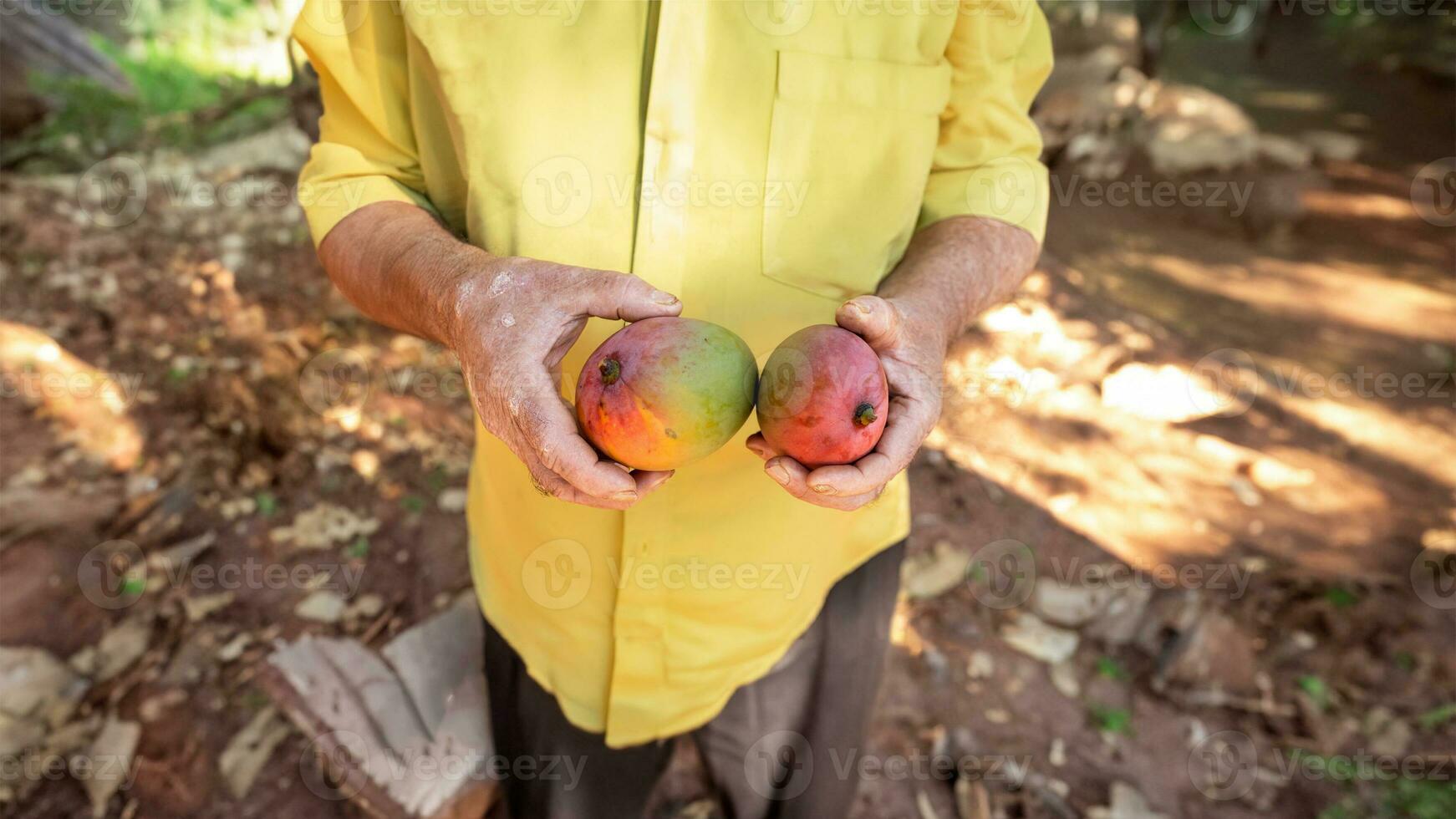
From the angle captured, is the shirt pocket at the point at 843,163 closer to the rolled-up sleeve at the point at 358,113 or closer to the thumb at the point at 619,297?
the thumb at the point at 619,297

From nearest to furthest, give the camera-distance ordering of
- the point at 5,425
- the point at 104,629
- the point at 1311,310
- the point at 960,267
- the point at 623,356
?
the point at 623,356 < the point at 960,267 < the point at 104,629 < the point at 5,425 < the point at 1311,310

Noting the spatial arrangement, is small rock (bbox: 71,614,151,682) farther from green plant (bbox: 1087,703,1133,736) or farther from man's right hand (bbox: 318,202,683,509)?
green plant (bbox: 1087,703,1133,736)

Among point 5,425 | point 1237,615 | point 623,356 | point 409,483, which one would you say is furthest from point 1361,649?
point 5,425

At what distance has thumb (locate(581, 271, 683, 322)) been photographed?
1.21 meters

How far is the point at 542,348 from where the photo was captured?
1.22 metres

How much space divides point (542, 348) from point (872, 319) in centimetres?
49

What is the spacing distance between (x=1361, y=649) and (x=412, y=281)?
366 centimetres

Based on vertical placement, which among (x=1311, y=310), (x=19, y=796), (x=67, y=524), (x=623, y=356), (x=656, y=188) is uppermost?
(x=656, y=188)

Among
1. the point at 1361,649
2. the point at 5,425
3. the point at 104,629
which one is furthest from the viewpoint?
the point at 5,425

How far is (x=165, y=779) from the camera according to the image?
2.62 m

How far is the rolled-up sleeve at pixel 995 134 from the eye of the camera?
156cm

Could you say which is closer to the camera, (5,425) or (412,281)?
(412,281)

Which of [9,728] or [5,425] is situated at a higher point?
[5,425]

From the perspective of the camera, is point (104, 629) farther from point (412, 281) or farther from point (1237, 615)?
point (1237, 615)
